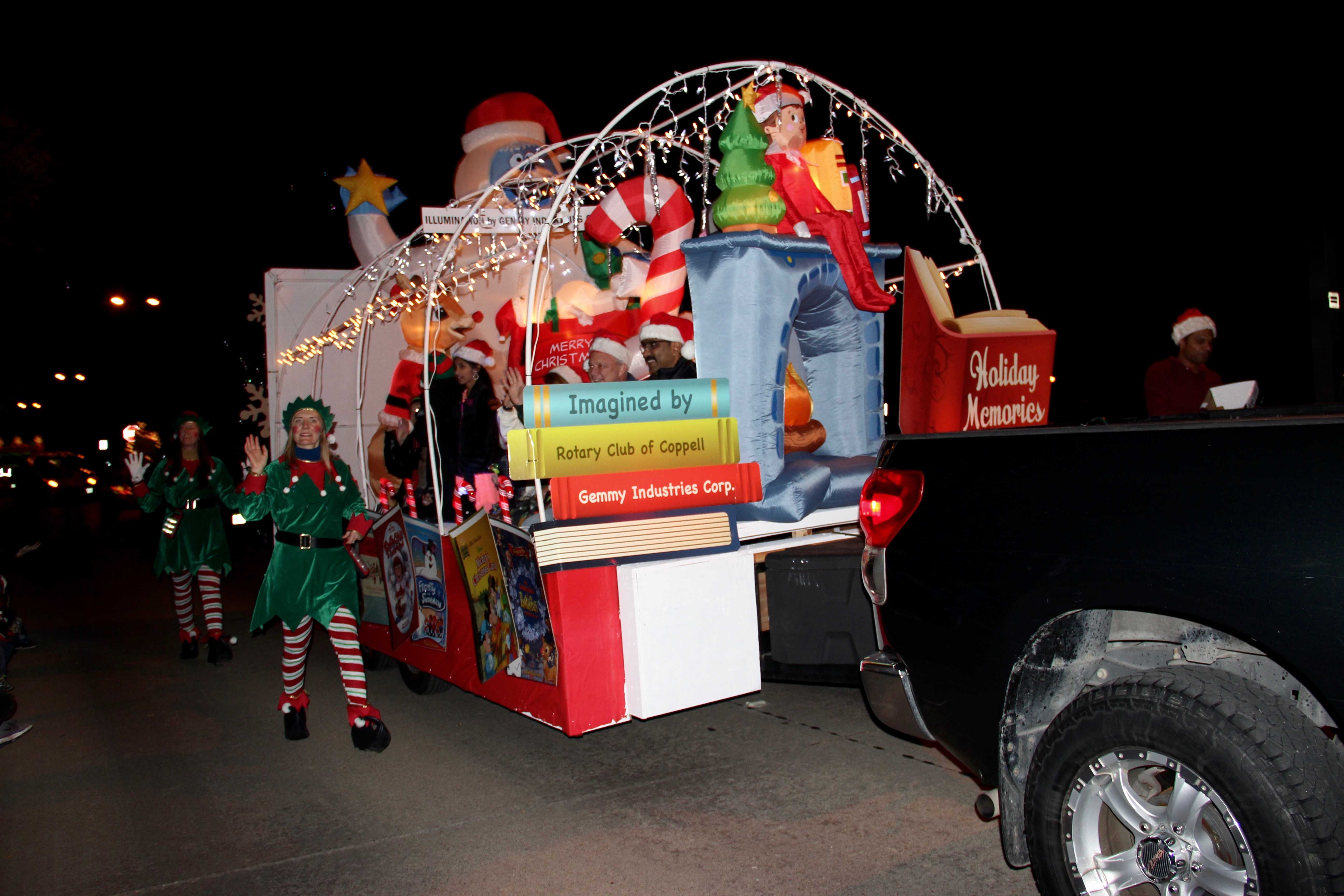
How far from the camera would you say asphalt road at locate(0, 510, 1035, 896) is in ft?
Answer: 11.5

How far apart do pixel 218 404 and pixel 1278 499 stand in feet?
102

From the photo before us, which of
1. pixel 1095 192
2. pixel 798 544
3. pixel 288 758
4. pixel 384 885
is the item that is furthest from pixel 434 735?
pixel 1095 192

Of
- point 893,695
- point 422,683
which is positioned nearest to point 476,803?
point 422,683

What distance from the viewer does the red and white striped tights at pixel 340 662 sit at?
518 centimetres

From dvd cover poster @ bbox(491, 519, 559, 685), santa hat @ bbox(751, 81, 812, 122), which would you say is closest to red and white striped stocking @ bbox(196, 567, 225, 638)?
dvd cover poster @ bbox(491, 519, 559, 685)

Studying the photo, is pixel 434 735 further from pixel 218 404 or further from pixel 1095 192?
pixel 218 404

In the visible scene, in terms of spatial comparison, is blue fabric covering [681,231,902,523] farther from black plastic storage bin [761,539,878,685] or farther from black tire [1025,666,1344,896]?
black tire [1025,666,1344,896]

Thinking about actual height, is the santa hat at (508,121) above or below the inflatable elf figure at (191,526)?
above

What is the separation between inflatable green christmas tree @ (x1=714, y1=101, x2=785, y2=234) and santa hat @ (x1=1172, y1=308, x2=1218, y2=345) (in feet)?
9.02

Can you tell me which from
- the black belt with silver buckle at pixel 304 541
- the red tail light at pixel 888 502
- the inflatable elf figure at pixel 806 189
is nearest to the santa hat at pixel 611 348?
the inflatable elf figure at pixel 806 189

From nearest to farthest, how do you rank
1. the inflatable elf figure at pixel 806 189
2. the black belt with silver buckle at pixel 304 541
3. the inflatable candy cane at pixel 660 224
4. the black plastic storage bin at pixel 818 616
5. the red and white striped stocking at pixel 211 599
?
the black plastic storage bin at pixel 818 616, the black belt with silver buckle at pixel 304 541, the inflatable elf figure at pixel 806 189, the inflatable candy cane at pixel 660 224, the red and white striped stocking at pixel 211 599

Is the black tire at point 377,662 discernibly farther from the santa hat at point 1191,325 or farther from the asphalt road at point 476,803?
the santa hat at point 1191,325

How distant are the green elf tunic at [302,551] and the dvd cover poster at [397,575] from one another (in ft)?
1.02

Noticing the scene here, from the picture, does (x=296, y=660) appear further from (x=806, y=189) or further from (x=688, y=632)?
(x=806, y=189)
